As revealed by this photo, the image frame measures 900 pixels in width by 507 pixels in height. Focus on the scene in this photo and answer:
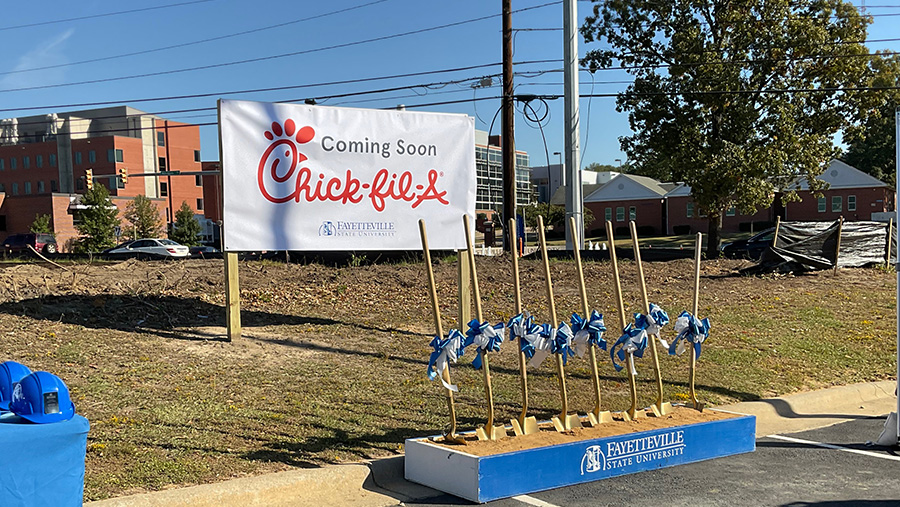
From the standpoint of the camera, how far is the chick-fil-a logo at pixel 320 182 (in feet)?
32.2

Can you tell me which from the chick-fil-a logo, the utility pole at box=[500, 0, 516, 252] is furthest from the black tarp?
the chick-fil-a logo

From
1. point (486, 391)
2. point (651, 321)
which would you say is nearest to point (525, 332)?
point (486, 391)

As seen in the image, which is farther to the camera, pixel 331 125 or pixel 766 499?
pixel 331 125

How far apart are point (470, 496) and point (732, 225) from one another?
66.4 meters

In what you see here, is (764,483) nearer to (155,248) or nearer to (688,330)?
(688,330)

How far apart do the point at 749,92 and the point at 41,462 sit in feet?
84.3

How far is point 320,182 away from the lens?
398 inches

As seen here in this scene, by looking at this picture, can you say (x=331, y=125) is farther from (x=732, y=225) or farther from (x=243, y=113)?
(x=732, y=225)

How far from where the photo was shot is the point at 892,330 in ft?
40.3

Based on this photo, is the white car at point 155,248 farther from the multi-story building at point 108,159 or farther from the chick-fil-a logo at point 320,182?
the multi-story building at point 108,159

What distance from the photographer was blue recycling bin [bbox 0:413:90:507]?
374 centimetres

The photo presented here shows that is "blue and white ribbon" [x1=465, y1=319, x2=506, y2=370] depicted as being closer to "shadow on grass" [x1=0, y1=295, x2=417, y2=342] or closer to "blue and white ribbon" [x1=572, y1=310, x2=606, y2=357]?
"blue and white ribbon" [x1=572, y1=310, x2=606, y2=357]

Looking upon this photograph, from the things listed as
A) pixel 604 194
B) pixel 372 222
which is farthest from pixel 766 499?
pixel 604 194

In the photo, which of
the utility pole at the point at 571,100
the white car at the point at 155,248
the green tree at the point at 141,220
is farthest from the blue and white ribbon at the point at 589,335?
the green tree at the point at 141,220
